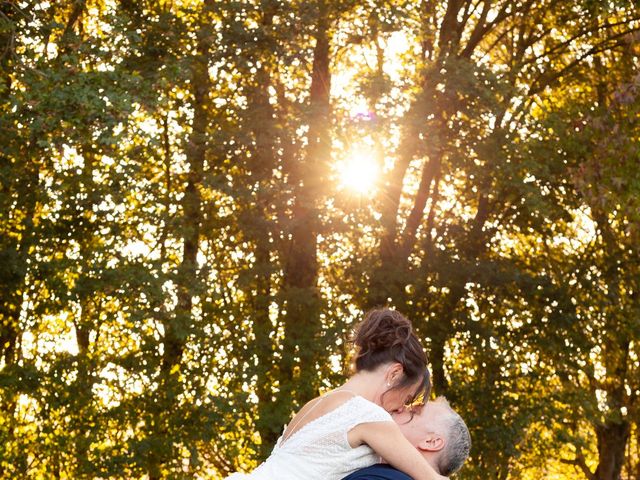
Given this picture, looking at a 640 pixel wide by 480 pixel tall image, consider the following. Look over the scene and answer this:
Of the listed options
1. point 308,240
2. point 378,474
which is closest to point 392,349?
point 378,474

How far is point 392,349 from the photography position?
15.2ft

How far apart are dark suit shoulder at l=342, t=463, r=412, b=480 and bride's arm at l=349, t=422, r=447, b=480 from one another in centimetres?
7

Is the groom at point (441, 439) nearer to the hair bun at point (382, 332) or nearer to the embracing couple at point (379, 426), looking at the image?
the embracing couple at point (379, 426)

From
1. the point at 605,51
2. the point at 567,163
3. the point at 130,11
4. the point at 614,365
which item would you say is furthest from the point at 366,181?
the point at 614,365

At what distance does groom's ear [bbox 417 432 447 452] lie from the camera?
443 centimetres

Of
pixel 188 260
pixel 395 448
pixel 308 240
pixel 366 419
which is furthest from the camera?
pixel 308 240

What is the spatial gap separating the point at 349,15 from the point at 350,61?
191 centimetres

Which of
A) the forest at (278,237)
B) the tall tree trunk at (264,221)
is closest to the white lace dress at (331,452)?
→ the forest at (278,237)

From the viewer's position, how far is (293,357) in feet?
52.2

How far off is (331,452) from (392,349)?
1.65ft

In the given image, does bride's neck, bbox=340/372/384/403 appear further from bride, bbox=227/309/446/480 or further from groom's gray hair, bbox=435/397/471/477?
groom's gray hair, bbox=435/397/471/477

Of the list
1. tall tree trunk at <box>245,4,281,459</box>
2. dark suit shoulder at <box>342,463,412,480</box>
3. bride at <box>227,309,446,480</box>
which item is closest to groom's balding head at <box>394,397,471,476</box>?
bride at <box>227,309,446,480</box>

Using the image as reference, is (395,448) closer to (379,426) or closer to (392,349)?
(379,426)

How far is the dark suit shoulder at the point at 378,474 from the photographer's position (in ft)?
12.9
